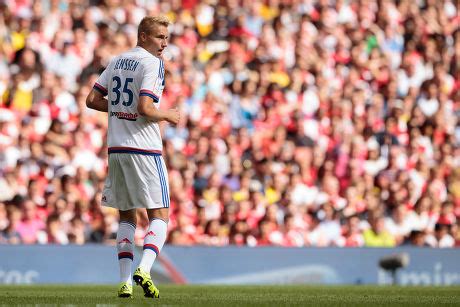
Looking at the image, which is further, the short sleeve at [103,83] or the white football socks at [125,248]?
the short sleeve at [103,83]

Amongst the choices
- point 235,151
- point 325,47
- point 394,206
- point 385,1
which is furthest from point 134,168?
point 385,1

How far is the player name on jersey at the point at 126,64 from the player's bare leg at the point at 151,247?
1.17 m

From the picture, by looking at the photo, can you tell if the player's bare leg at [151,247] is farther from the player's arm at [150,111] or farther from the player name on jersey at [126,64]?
the player name on jersey at [126,64]

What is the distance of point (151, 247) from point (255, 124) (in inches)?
389

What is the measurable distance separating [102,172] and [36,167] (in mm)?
1050

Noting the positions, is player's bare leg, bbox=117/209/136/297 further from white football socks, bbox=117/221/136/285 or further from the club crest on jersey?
the club crest on jersey

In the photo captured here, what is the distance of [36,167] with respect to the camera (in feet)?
52.0

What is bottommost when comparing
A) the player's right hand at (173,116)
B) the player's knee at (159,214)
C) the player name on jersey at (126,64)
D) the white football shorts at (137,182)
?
the player's knee at (159,214)

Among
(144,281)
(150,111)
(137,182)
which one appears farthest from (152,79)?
(144,281)

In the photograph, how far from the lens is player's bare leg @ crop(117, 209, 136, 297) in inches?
358

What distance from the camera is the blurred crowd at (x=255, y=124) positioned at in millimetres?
16141

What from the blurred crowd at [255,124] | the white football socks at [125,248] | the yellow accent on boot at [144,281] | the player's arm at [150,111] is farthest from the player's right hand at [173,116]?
the blurred crowd at [255,124]

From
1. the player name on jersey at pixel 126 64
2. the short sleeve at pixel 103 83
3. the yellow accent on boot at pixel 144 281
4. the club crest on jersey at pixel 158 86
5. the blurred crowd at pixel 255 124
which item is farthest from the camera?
the blurred crowd at pixel 255 124

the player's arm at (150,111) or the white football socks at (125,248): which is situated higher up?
the player's arm at (150,111)
